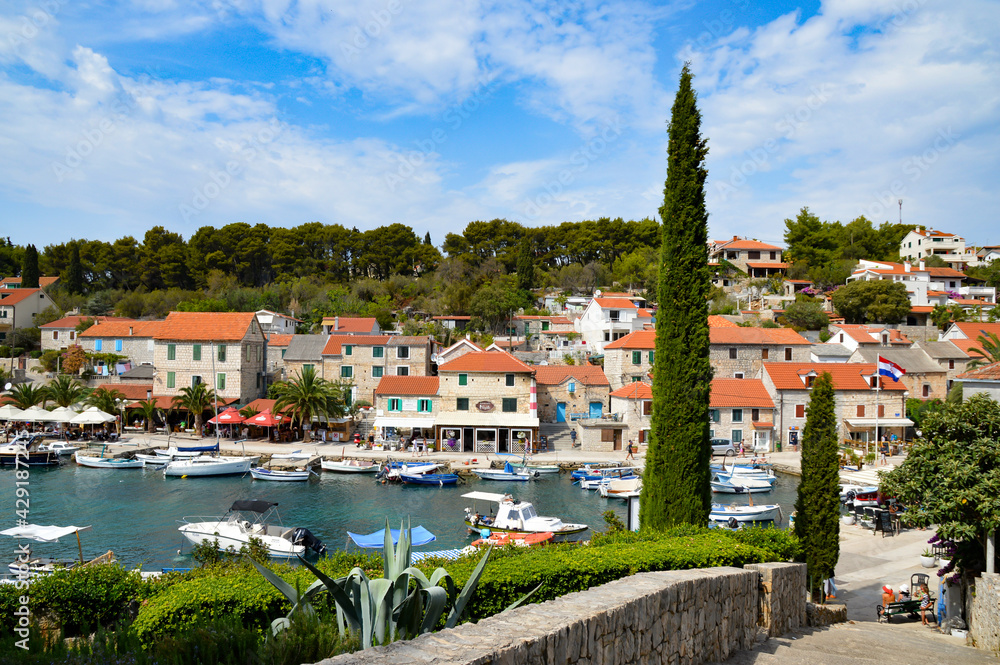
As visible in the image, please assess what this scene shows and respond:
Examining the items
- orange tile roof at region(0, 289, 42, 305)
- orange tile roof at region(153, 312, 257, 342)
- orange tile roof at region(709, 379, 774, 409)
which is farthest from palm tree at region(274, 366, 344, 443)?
orange tile roof at region(0, 289, 42, 305)

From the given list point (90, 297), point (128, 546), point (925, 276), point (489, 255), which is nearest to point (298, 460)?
point (128, 546)

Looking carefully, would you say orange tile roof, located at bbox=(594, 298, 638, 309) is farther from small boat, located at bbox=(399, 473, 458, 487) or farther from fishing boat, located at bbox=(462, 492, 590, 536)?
fishing boat, located at bbox=(462, 492, 590, 536)

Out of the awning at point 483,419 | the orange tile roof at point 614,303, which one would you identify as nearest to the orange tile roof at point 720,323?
the orange tile roof at point 614,303

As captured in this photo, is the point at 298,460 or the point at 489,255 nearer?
the point at 298,460

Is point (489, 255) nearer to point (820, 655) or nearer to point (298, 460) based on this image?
point (298, 460)

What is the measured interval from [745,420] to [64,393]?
46.1 meters

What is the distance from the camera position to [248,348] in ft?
148

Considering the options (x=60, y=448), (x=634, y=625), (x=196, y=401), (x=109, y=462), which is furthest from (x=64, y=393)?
(x=634, y=625)

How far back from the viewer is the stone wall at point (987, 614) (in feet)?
33.9

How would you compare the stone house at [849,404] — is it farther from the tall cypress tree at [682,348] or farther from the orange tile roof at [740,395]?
the tall cypress tree at [682,348]

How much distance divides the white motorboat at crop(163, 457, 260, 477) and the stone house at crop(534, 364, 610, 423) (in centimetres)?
2004

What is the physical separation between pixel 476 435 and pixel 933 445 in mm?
30101

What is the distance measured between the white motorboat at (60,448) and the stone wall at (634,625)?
40655mm

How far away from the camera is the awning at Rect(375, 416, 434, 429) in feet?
129
